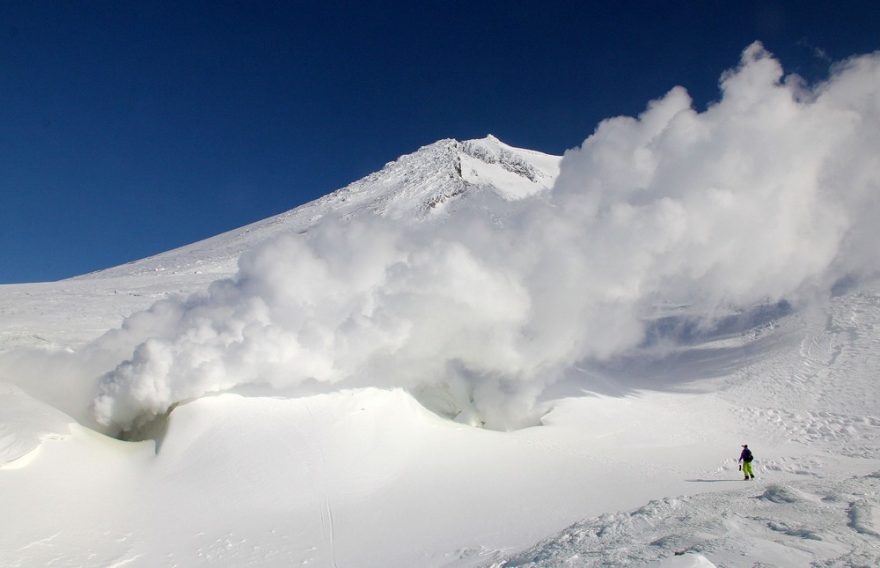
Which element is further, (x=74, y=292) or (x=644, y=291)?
(x=74, y=292)

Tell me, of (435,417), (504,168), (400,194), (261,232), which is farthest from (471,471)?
(504,168)

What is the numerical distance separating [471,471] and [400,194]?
1960 inches

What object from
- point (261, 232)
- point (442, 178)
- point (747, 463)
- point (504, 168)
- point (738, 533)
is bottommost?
point (738, 533)

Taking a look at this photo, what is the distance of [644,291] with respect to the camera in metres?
28.0

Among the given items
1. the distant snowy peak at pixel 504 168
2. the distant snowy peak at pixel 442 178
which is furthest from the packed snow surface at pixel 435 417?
the distant snowy peak at pixel 504 168

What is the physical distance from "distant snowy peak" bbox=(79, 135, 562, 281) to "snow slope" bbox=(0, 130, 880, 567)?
875 inches

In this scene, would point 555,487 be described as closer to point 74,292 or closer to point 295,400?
point 295,400

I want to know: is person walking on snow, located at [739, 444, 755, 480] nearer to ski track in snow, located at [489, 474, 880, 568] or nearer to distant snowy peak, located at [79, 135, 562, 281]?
ski track in snow, located at [489, 474, 880, 568]

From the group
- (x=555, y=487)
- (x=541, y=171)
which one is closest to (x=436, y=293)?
(x=555, y=487)

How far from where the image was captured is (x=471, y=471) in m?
14.4

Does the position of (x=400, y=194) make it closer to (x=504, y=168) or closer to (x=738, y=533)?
(x=504, y=168)

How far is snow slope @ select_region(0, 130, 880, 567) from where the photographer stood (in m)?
8.99

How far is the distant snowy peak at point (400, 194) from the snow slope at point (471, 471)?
22.2 m

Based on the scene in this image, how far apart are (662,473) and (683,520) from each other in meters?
5.88
